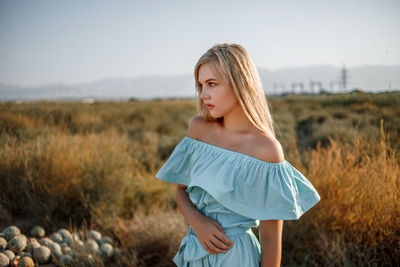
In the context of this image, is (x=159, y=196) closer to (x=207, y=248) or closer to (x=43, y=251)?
(x=43, y=251)

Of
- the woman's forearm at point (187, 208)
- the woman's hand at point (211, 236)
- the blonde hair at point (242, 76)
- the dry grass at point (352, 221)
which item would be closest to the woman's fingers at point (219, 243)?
the woman's hand at point (211, 236)

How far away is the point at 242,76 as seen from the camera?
127cm

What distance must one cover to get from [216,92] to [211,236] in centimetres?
69

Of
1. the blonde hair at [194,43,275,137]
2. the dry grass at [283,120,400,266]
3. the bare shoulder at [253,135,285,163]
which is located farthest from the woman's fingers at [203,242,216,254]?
the dry grass at [283,120,400,266]

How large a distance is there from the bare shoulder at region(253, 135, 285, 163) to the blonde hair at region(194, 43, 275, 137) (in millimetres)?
56

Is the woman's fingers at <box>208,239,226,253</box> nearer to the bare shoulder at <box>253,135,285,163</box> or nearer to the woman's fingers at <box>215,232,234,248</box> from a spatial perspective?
the woman's fingers at <box>215,232,234,248</box>

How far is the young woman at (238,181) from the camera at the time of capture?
1.20 metres

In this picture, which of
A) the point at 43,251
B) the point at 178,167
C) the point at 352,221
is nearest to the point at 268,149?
the point at 178,167

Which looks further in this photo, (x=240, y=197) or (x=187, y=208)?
(x=187, y=208)

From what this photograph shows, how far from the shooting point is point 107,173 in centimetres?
420

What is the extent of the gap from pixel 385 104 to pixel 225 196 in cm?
326

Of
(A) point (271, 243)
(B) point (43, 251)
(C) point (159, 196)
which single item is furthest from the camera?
(C) point (159, 196)

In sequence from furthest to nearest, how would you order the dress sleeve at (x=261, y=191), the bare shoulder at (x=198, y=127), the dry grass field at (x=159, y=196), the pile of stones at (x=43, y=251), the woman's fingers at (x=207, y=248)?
→ the dry grass field at (x=159, y=196)
the pile of stones at (x=43, y=251)
the bare shoulder at (x=198, y=127)
the woman's fingers at (x=207, y=248)
the dress sleeve at (x=261, y=191)

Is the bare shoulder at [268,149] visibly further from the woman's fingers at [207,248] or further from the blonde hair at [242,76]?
the woman's fingers at [207,248]
